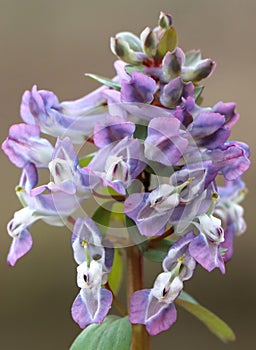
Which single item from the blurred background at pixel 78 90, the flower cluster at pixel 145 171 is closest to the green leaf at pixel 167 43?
the flower cluster at pixel 145 171

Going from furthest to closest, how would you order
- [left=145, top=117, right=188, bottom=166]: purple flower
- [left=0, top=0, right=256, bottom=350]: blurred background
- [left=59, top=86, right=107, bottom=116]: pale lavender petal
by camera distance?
[left=0, top=0, right=256, bottom=350]: blurred background, [left=59, top=86, right=107, bottom=116]: pale lavender petal, [left=145, top=117, right=188, bottom=166]: purple flower

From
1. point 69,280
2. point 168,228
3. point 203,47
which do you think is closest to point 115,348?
point 168,228

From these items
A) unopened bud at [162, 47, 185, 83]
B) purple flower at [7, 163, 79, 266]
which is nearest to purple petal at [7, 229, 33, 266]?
purple flower at [7, 163, 79, 266]

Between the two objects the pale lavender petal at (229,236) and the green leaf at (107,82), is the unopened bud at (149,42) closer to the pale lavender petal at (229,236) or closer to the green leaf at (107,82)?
the green leaf at (107,82)

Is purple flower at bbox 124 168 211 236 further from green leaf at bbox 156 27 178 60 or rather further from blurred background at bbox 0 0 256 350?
blurred background at bbox 0 0 256 350

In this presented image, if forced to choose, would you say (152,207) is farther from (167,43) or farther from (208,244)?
(167,43)

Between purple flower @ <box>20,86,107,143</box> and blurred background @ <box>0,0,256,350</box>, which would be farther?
blurred background @ <box>0,0,256,350</box>

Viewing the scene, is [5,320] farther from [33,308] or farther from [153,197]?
[153,197]
